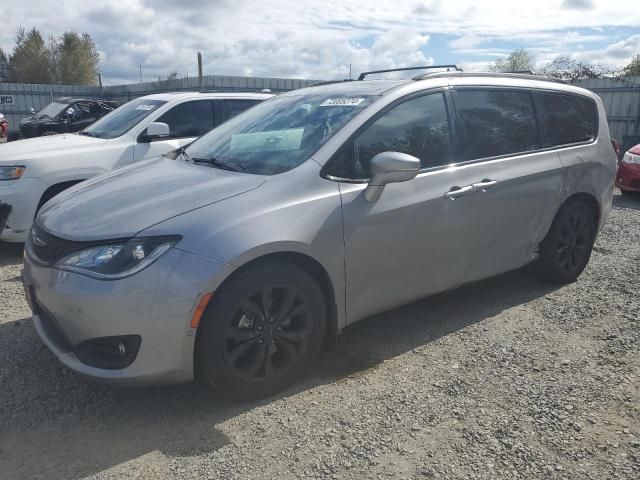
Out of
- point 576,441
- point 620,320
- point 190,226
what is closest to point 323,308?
point 190,226

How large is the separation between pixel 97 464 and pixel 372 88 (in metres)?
2.70

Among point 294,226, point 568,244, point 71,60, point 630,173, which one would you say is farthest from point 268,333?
point 71,60

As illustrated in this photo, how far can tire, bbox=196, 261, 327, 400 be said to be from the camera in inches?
105

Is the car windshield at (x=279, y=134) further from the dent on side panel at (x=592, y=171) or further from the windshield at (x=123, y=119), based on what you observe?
the windshield at (x=123, y=119)

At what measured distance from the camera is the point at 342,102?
351 centimetres

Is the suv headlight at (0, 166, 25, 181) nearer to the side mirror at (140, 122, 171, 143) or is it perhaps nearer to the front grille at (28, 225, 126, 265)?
the side mirror at (140, 122, 171, 143)

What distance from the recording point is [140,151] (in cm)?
611

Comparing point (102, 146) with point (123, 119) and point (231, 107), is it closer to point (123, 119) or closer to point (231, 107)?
point (123, 119)

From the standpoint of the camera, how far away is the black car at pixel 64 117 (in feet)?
45.0

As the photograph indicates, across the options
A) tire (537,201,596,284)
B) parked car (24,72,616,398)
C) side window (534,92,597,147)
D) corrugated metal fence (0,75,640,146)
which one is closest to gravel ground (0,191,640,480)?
parked car (24,72,616,398)

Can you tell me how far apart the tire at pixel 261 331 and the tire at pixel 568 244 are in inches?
93.3

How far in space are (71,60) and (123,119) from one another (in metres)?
49.2

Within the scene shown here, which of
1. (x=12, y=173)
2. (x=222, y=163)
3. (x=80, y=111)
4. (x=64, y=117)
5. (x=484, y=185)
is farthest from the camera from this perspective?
(x=80, y=111)

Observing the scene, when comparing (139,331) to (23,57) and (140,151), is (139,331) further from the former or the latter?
(23,57)
